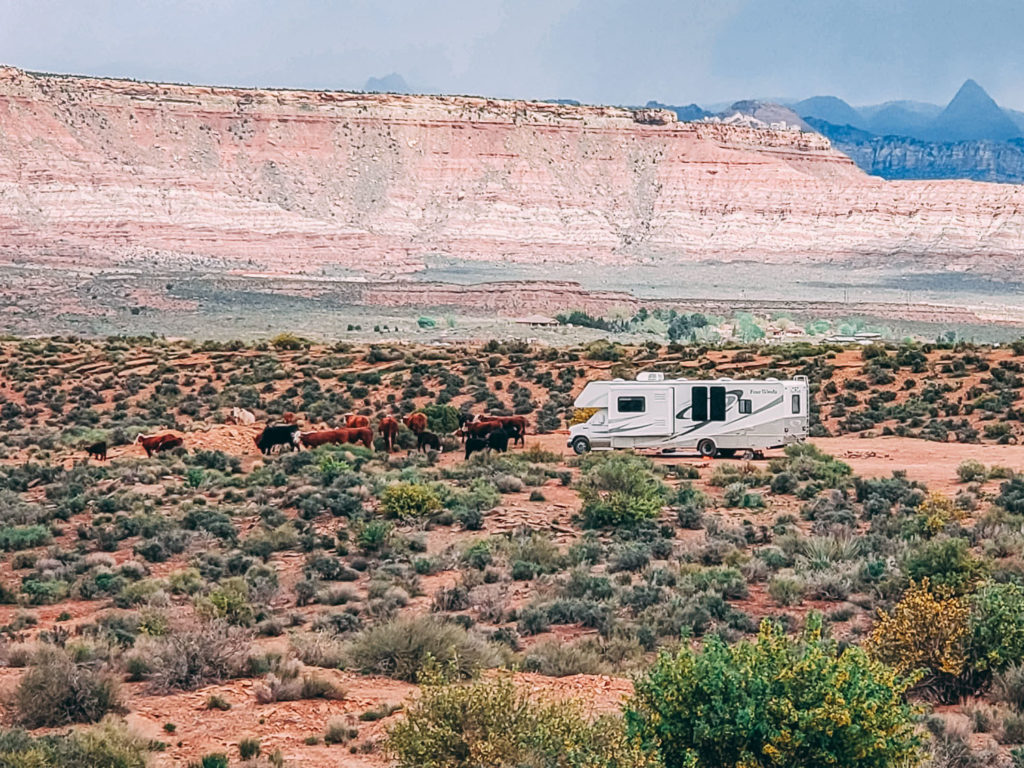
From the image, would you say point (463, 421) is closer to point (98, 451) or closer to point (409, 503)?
point (98, 451)

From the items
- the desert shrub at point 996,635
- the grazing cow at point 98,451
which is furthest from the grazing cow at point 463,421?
the desert shrub at point 996,635

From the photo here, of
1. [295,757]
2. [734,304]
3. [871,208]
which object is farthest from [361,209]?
[295,757]

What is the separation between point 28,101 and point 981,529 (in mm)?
133224

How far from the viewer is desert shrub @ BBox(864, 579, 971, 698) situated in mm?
11867

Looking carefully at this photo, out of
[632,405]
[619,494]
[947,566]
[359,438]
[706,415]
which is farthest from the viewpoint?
[359,438]

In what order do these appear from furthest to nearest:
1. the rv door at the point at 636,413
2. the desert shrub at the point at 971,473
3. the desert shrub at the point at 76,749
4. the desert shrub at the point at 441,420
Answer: the desert shrub at the point at 441,420
the rv door at the point at 636,413
the desert shrub at the point at 971,473
the desert shrub at the point at 76,749

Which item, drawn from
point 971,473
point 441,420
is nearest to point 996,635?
point 971,473

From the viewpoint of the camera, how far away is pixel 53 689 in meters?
11.1

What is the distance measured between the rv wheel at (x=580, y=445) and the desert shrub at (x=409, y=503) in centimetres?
788

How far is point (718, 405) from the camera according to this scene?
2858 centimetres

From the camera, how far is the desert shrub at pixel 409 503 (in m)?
21.2

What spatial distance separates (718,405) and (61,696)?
19059 millimetres

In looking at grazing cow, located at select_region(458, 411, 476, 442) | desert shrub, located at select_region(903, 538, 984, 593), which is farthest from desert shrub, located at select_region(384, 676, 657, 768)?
grazing cow, located at select_region(458, 411, 476, 442)

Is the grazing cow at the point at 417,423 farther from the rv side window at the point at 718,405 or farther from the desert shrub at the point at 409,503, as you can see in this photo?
the desert shrub at the point at 409,503
